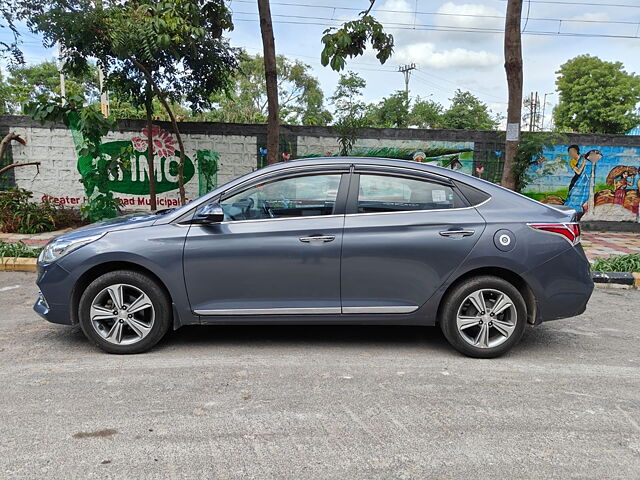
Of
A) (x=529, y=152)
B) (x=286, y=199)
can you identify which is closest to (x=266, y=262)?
(x=286, y=199)

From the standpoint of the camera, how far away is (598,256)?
27.6 ft

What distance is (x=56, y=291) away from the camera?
4.02 m

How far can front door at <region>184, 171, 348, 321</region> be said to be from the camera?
156 inches

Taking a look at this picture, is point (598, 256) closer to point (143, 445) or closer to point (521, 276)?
point (521, 276)

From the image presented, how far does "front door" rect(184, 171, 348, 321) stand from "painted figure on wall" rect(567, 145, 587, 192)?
31.0 ft

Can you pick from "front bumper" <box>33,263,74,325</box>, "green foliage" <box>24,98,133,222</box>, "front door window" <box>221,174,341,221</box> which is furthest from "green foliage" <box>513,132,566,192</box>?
"front bumper" <box>33,263,74,325</box>

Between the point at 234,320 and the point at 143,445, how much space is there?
4.65ft

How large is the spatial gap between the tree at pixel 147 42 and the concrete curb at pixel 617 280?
277 inches

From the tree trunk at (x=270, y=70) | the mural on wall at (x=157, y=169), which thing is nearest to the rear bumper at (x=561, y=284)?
the tree trunk at (x=270, y=70)

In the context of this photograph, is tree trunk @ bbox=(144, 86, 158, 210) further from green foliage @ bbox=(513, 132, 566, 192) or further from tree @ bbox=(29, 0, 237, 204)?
green foliage @ bbox=(513, 132, 566, 192)

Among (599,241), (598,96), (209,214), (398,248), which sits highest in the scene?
(598,96)

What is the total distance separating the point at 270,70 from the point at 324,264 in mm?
6045

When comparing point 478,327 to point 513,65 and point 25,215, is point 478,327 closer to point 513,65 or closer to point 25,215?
point 513,65

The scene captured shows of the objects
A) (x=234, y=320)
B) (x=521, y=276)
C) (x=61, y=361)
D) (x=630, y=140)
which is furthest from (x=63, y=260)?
(x=630, y=140)
